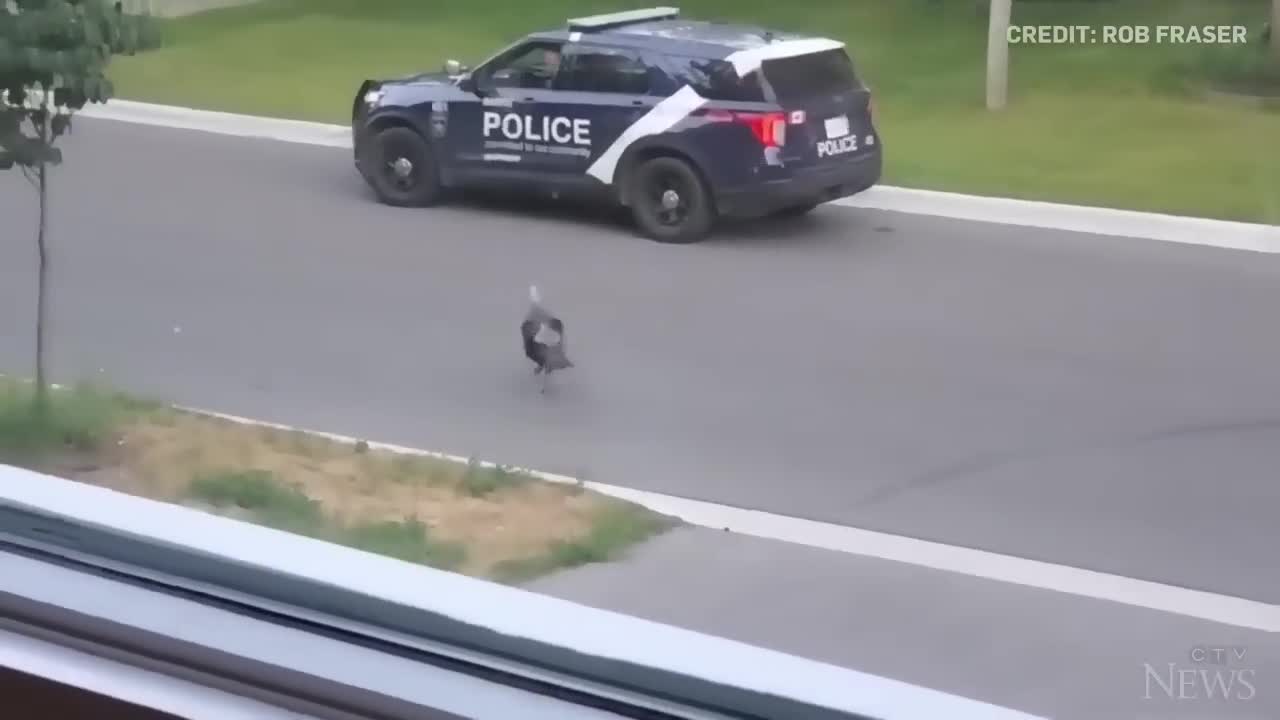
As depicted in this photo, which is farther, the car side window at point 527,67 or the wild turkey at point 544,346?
the car side window at point 527,67

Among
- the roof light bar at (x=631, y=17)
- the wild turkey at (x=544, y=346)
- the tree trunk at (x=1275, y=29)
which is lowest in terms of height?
the wild turkey at (x=544, y=346)

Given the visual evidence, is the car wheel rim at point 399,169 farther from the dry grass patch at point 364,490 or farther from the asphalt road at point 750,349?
the dry grass patch at point 364,490

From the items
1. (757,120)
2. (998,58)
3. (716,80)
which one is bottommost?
(757,120)

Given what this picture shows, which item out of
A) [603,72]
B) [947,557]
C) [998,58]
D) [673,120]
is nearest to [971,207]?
[998,58]

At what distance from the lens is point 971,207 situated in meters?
Result: 9.08

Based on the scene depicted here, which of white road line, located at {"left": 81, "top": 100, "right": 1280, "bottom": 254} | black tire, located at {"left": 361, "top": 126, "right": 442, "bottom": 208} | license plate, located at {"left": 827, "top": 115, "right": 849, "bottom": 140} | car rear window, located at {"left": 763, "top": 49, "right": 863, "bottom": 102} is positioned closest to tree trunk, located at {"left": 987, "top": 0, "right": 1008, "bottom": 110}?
white road line, located at {"left": 81, "top": 100, "right": 1280, "bottom": 254}

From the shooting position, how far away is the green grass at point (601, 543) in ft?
12.0

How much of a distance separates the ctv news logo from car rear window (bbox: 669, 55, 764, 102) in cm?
772

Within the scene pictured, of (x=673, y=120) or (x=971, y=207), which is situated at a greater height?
(x=673, y=120)

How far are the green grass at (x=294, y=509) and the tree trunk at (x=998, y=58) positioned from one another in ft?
18.2

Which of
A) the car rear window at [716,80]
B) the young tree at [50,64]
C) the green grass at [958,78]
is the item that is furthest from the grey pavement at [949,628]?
the car rear window at [716,80]

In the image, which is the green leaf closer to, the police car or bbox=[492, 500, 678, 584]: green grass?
bbox=[492, 500, 678, 584]: green grass

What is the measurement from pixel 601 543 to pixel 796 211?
20.5 ft

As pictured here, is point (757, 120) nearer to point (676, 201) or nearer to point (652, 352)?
point (676, 201)
